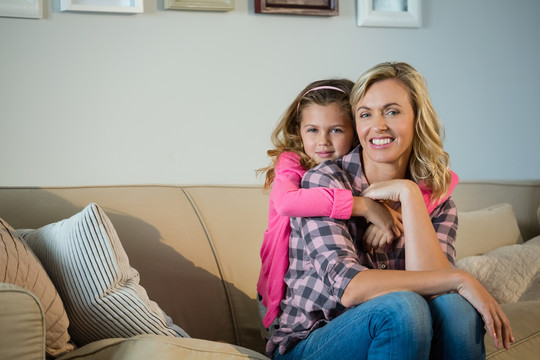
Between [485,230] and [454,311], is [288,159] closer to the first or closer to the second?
[454,311]

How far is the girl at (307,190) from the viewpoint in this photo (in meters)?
1.48

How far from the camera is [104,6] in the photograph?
2.16 metres

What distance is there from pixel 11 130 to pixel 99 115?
0.30 m

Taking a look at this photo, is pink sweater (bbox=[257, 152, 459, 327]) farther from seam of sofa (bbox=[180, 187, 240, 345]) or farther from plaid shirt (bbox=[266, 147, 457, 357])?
seam of sofa (bbox=[180, 187, 240, 345])

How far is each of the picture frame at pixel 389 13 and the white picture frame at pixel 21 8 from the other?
1208 millimetres

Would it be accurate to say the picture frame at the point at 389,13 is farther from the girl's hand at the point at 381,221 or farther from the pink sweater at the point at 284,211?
the girl's hand at the point at 381,221

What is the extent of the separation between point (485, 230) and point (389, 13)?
0.94 m

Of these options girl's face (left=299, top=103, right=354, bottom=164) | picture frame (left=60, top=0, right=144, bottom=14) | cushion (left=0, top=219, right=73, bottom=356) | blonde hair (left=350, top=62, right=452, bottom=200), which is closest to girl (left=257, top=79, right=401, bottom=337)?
girl's face (left=299, top=103, right=354, bottom=164)

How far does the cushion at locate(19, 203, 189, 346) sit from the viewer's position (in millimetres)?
1348

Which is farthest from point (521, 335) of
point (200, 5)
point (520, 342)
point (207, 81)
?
point (200, 5)

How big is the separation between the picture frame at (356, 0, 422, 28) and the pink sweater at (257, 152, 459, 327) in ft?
3.27

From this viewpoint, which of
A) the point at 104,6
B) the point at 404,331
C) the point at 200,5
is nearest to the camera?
the point at 404,331

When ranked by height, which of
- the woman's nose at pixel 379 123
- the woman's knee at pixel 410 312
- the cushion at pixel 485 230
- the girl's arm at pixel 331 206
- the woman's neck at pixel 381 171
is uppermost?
the woman's nose at pixel 379 123

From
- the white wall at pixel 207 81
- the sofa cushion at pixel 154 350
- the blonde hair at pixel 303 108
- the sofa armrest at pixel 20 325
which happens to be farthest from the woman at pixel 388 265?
the white wall at pixel 207 81
